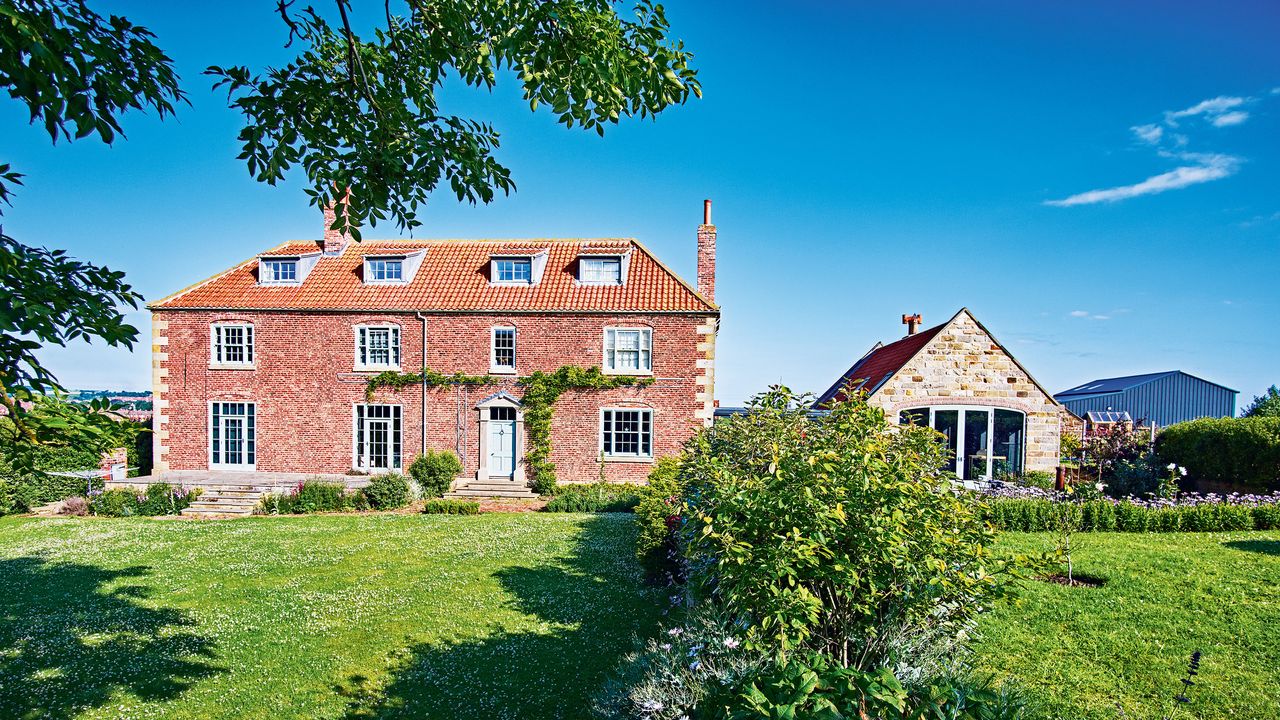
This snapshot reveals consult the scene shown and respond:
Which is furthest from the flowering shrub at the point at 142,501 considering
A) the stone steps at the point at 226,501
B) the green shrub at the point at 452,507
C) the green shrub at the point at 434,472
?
the green shrub at the point at 452,507

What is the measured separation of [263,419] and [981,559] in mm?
23789

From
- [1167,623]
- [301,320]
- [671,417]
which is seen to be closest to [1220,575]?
[1167,623]

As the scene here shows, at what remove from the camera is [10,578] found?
11625mm

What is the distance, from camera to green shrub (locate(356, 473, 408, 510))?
1925 centimetres

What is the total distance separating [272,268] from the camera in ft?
75.4

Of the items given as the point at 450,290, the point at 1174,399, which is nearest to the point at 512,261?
the point at 450,290

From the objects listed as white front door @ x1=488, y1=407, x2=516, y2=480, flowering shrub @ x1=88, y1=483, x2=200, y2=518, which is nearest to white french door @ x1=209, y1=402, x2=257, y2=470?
flowering shrub @ x1=88, y1=483, x2=200, y2=518

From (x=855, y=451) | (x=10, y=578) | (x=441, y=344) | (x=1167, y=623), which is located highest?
(x=441, y=344)

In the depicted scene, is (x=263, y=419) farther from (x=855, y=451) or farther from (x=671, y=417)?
(x=855, y=451)

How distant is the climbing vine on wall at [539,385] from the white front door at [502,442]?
0.59m

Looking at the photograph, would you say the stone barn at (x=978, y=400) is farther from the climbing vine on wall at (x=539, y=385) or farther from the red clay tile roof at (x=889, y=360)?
the climbing vine on wall at (x=539, y=385)

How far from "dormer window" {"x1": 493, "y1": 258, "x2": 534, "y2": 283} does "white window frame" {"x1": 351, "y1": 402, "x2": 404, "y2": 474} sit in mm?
6073

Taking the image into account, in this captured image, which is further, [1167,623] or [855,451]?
[1167,623]

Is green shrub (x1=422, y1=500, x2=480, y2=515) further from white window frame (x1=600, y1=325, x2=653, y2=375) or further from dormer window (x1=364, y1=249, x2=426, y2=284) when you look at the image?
dormer window (x1=364, y1=249, x2=426, y2=284)
